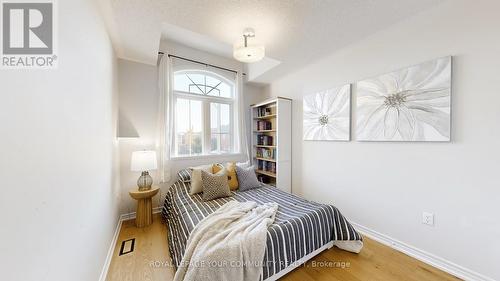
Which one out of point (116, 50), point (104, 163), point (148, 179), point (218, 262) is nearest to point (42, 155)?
point (218, 262)

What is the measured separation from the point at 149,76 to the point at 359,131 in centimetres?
318

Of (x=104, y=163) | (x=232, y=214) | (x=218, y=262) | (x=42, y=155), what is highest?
(x=42, y=155)

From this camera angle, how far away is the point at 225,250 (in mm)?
1326

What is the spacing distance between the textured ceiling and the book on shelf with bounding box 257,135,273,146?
183cm

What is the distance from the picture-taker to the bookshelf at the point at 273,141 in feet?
11.2

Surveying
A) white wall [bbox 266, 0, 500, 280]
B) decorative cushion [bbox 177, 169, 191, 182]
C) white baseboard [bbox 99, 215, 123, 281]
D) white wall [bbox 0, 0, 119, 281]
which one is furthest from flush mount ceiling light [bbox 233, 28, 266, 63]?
white baseboard [bbox 99, 215, 123, 281]

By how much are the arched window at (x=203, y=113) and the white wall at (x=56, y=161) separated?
173 cm

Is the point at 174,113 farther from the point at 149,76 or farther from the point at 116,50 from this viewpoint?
the point at 116,50

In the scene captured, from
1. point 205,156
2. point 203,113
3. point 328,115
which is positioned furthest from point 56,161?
point 328,115

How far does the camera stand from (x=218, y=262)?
1.28m

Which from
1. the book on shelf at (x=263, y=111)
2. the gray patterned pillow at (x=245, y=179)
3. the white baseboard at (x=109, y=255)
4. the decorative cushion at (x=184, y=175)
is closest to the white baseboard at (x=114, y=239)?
the white baseboard at (x=109, y=255)

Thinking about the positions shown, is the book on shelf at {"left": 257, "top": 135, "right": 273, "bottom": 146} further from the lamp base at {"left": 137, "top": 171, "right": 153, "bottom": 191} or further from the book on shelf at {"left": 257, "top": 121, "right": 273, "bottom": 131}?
the lamp base at {"left": 137, "top": 171, "right": 153, "bottom": 191}

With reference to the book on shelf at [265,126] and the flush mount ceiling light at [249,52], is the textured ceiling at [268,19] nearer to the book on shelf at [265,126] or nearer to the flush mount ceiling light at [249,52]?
the flush mount ceiling light at [249,52]

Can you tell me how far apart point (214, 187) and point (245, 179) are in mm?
531
